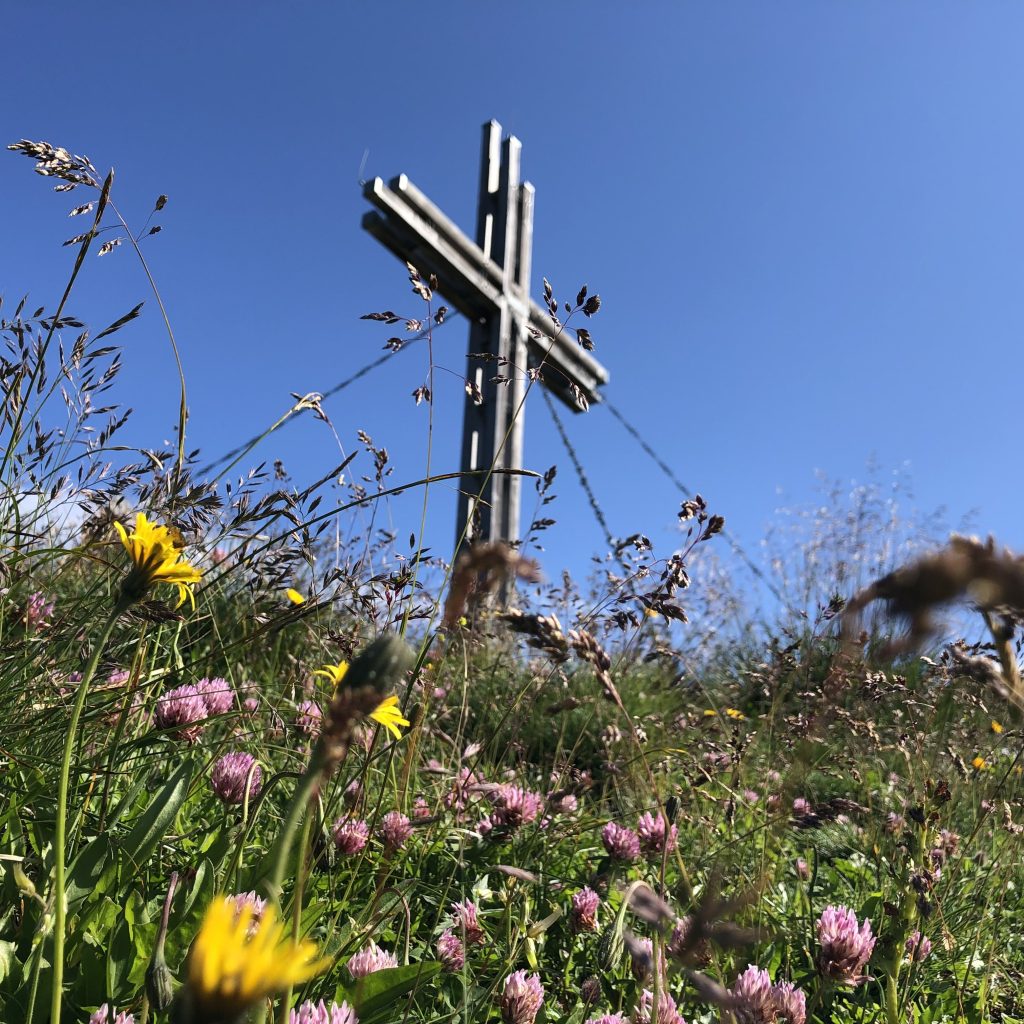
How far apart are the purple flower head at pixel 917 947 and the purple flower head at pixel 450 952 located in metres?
0.82

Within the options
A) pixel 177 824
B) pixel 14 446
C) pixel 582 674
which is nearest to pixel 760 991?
pixel 177 824

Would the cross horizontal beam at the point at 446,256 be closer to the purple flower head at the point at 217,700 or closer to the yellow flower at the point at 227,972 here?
the purple flower head at the point at 217,700

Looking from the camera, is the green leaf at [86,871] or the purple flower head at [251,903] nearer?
the purple flower head at [251,903]

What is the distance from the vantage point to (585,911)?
1.54 metres

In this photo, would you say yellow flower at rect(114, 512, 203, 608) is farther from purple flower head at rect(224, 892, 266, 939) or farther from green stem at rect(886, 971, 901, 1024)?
green stem at rect(886, 971, 901, 1024)

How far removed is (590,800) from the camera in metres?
2.86

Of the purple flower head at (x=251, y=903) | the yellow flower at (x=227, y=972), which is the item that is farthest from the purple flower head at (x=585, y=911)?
the yellow flower at (x=227, y=972)

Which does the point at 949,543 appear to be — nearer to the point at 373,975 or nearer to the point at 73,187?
the point at 373,975

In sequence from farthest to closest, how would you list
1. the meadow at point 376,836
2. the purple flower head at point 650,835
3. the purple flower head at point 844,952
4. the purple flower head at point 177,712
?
1. the purple flower head at point 650,835
2. the purple flower head at point 177,712
3. the purple flower head at point 844,952
4. the meadow at point 376,836

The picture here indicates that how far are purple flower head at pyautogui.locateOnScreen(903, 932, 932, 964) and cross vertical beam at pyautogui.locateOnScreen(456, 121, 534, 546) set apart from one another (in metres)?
4.38

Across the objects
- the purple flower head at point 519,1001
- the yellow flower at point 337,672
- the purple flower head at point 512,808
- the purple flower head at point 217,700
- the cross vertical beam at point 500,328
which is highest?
the cross vertical beam at point 500,328

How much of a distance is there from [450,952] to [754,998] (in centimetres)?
49

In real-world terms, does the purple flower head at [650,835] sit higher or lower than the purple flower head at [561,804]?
lower

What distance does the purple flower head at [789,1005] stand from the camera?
3.72 feet
